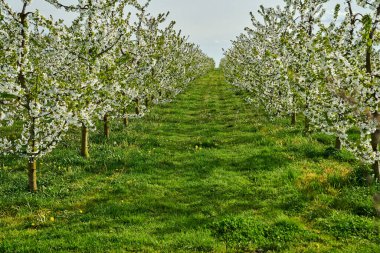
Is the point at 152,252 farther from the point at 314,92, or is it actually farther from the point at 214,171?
the point at 314,92

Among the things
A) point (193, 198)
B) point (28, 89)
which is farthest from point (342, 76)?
point (28, 89)

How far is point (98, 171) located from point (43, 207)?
131 inches

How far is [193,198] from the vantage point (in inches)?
454

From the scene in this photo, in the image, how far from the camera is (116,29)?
17.4 m

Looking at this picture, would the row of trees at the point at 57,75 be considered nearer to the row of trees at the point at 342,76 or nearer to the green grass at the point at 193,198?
the green grass at the point at 193,198

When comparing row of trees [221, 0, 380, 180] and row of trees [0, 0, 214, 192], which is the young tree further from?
row of trees [221, 0, 380, 180]

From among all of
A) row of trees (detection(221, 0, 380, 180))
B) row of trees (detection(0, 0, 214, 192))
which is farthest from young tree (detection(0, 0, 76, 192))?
row of trees (detection(221, 0, 380, 180))

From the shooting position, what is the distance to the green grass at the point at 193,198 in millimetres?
8906

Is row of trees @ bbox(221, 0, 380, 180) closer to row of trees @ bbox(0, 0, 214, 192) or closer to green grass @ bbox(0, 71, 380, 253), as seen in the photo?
green grass @ bbox(0, 71, 380, 253)

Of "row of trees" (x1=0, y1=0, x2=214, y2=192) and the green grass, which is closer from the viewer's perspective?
the green grass

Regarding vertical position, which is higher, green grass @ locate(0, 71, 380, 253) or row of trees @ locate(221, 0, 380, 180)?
row of trees @ locate(221, 0, 380, 180)

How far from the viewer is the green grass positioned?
891 centimetres

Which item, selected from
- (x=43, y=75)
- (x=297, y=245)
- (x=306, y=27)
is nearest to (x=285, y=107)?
(x=306, y=27)

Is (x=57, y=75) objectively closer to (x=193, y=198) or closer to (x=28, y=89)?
(x=28, y=89)
